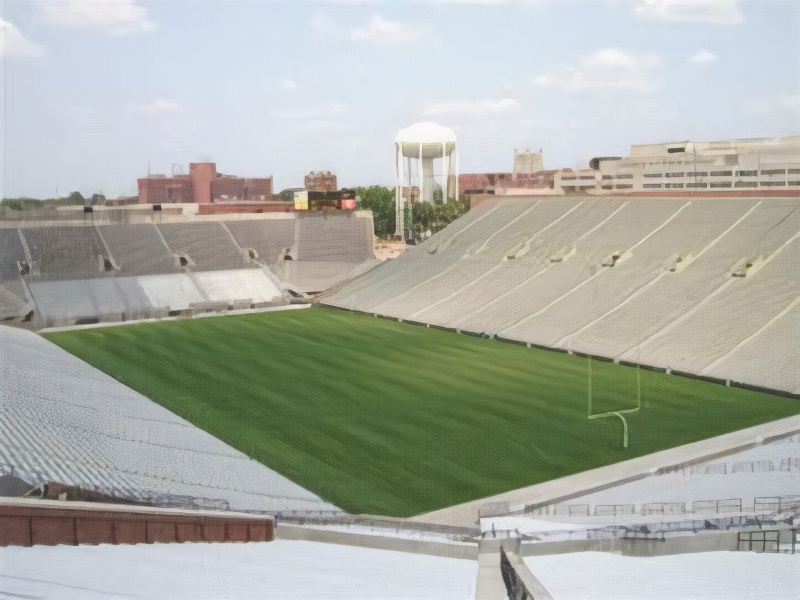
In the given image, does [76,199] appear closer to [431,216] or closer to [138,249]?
[138,249]

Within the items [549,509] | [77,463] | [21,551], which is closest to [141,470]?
[77,463]

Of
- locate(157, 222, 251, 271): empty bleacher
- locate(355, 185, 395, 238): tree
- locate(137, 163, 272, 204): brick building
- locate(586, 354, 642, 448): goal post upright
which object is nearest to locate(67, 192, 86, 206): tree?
locate(137, 163, 272, 204): brick building

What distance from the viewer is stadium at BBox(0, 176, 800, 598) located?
5133mm

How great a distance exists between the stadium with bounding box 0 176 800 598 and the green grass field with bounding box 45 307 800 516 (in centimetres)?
3

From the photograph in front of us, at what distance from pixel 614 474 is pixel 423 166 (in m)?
4.46

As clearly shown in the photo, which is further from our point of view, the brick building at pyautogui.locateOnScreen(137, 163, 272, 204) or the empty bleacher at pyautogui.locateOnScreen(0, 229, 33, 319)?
the empty bleacher at pyautogui.locateOnScreen(0, 229, 33, 319)

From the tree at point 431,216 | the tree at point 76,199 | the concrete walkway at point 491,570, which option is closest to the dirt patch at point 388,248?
the tree at point 431,216

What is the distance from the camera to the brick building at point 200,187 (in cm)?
809

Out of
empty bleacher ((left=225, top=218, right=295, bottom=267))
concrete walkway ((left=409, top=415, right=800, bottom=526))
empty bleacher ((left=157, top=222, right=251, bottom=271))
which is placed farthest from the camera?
empty bleacher ((left=225, top=218, right=295, bottom=267))

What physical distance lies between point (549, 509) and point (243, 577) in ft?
6.05

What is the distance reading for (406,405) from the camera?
7.67 meters

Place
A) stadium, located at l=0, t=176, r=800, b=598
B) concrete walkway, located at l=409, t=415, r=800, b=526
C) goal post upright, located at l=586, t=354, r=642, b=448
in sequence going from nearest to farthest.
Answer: stadium, located at l=0, t=176, r=800, b=598
concrete walkway, located at l=409, t=415, r=800, b=526
goal post upright, located at l=586, t=354, r=642, b=448

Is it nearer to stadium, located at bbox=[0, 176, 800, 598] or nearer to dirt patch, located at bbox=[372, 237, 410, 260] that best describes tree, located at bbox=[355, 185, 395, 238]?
dirt patch, located at bbox=[372, 237, 410, 260]

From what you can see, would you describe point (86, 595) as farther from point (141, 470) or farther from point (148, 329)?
point (148, 329)
